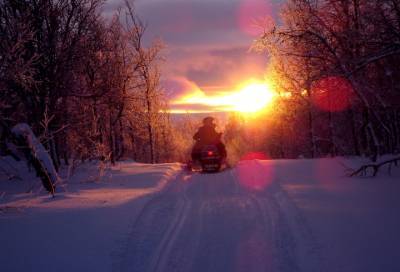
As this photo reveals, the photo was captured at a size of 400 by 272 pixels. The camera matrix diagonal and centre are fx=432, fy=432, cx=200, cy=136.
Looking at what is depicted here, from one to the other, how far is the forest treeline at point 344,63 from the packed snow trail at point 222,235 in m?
4.29

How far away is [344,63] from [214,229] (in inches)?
275

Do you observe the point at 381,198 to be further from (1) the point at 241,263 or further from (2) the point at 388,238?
(1) the point at 241,263

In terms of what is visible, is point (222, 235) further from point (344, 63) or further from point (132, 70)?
point (132, 70)

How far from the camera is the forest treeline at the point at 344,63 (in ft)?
41.2

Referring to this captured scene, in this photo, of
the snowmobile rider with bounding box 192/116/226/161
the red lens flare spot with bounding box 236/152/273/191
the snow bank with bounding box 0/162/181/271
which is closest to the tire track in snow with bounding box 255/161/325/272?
the red lens flare spot with bounding box 236/152/273/191

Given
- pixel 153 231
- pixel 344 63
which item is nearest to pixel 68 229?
pixel 153 231

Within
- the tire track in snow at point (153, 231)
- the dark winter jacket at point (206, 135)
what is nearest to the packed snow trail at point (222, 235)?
the tire track in snow at point (153, 231)

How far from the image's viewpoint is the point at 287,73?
2808 cm

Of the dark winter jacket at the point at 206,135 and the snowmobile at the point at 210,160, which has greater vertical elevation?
the dark winter jacket at the point at 206,135

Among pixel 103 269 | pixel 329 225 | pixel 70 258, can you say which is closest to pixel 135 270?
pixel 103 269

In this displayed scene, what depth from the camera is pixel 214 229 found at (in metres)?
8.80

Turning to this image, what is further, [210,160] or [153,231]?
[210,160]

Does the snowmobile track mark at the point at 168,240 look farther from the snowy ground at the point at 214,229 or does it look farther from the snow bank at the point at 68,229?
the snow bank at the point at 68,229

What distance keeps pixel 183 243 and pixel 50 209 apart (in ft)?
12.1
